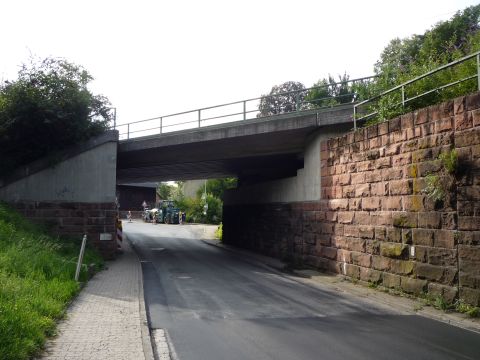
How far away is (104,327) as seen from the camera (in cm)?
761

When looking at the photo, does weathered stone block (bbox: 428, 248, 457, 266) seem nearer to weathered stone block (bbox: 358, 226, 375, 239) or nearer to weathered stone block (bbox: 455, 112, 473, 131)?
weathered stone block (bbox: 358, 226, 375, 239)

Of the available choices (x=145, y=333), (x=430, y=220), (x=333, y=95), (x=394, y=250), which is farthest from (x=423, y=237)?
(x=333, y=95)

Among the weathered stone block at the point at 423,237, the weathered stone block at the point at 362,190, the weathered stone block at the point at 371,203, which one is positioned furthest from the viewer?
the weathered stone block at the point at 362,190

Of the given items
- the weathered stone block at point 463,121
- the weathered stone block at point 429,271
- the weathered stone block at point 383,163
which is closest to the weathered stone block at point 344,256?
the weathered stone block at point 383,163

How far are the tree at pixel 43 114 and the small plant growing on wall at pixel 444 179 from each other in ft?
45.5

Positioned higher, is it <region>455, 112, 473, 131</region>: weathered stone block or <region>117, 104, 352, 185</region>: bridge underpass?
<region>117, 104, 352, 185</region>: bridge underpass

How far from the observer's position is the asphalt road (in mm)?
6582

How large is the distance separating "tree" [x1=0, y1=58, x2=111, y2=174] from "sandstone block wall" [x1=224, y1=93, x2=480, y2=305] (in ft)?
32.2

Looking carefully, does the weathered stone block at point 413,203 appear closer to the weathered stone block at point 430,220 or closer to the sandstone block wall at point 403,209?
the sandstone block wall at point 403,209

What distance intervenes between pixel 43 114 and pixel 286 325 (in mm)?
14215

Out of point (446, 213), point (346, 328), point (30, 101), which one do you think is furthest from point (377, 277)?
point (30, 101)

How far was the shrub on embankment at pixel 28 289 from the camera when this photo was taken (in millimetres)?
5918

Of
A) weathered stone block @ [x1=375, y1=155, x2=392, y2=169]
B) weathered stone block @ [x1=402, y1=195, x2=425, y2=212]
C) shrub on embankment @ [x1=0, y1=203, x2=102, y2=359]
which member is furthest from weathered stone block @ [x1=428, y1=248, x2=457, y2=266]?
shrub on embankment @ [x1=0, y1=203, x2=102, y2=359]

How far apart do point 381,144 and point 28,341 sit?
31.4ft
